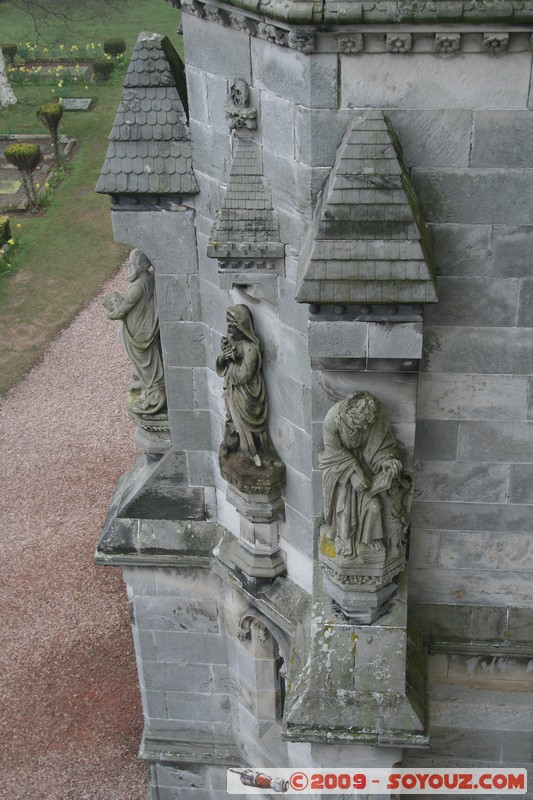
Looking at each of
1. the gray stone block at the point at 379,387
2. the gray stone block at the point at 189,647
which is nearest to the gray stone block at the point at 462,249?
the gray stone block at the point at 379,387

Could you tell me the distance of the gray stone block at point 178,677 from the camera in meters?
12.8

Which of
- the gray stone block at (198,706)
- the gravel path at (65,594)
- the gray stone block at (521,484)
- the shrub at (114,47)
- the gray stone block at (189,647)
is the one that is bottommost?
the gravel path at (65,594)

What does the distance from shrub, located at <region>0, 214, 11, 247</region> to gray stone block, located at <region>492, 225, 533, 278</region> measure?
22.3m

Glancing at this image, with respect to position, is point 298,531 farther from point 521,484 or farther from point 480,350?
point 480,350

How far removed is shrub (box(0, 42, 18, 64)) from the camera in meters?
42.1

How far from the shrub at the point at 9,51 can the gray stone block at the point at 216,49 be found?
1403 inches

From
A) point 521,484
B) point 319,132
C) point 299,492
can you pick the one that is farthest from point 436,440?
point 319,132

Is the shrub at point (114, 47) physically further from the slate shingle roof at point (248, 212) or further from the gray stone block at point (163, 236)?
the slate shingle roof at point (248, 212)

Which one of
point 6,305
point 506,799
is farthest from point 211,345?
point 6,305

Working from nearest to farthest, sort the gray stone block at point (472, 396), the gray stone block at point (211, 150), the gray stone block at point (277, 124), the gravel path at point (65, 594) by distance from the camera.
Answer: the gray stone block at point (277, 124)
the gray stone block at point (472, 396)
the gray stone block at point (211, 150)
the gravel path at point (65, 594)

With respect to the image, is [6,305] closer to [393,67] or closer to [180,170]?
[180,170]

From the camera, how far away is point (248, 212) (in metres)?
9.05

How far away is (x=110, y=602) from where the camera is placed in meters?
17.0

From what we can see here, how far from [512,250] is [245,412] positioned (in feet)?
10.2
